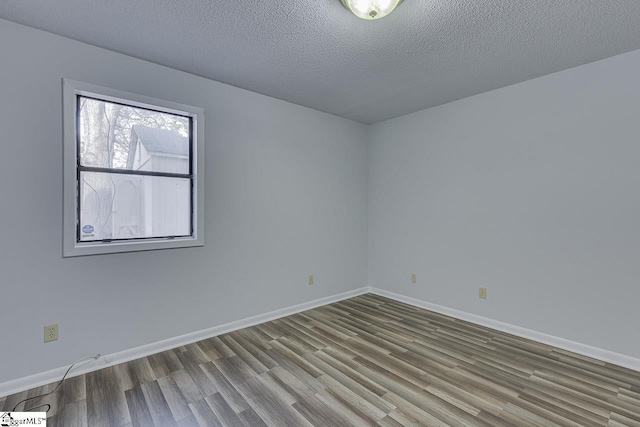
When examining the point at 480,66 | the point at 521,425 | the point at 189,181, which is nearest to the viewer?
the point at 521,425

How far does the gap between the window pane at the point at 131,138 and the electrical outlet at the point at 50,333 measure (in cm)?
124

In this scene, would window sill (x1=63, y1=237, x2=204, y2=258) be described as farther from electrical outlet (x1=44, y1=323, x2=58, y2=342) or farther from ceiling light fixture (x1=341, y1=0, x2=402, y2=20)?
ceiling light fixture (x1=341, y1=0, x2=402, y2=20)

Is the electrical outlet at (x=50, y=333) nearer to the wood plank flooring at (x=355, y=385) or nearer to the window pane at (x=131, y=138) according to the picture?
the wood plank flooring at (x=355, y=385)

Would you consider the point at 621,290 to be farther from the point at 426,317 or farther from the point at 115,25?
the point at 115,25

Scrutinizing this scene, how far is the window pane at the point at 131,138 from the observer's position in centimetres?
236

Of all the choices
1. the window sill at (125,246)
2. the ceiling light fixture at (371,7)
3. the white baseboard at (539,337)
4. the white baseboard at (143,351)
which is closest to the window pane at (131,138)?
the window sill at (125,246)

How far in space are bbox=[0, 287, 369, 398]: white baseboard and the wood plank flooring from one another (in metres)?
0.06

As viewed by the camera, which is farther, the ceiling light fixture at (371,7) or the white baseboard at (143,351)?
the white baseboard at (143,351)

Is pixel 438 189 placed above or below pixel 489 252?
above

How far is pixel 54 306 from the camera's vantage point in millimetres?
2180

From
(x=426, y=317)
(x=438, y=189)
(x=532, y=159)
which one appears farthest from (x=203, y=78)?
(x=426, y=317)

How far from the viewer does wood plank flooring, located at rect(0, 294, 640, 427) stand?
1.80 metres

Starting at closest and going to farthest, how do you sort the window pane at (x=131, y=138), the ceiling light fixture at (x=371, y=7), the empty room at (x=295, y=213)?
the ceiling light fixture at (x=371, y=7) → the empty room at (x=295, y=213) → the window pane at (x=131, y=138)

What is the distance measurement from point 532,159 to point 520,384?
201cm
